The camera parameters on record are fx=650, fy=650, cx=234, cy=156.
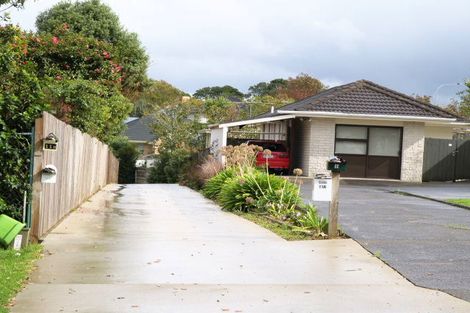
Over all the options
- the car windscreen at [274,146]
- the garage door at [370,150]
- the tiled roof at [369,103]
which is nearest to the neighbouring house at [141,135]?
the car windscreen at [274,146]

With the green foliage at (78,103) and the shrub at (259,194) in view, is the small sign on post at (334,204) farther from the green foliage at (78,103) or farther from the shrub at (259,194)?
the green foliage at (78,103)

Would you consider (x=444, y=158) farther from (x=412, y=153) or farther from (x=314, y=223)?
(x=314, y=223)

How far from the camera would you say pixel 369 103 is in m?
28.6

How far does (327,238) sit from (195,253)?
2.78 meters

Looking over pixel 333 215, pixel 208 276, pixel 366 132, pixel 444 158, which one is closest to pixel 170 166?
pixel 366 132

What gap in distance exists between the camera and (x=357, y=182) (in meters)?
27.0

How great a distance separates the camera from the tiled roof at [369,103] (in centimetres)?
2767

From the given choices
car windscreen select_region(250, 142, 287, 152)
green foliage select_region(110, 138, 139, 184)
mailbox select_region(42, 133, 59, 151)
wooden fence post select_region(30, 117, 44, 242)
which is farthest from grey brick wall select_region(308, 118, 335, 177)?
green foliage select_region(110, 138, 139, 184)

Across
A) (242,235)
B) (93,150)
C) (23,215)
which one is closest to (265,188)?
(242,235)

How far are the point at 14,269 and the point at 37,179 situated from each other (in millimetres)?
2322

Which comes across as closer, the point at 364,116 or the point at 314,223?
the point at 314,223

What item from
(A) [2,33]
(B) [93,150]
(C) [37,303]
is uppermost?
(A) [2,33]

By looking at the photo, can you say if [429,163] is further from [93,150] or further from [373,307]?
[373,307]

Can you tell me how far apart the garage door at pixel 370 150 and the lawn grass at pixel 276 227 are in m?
12.7
